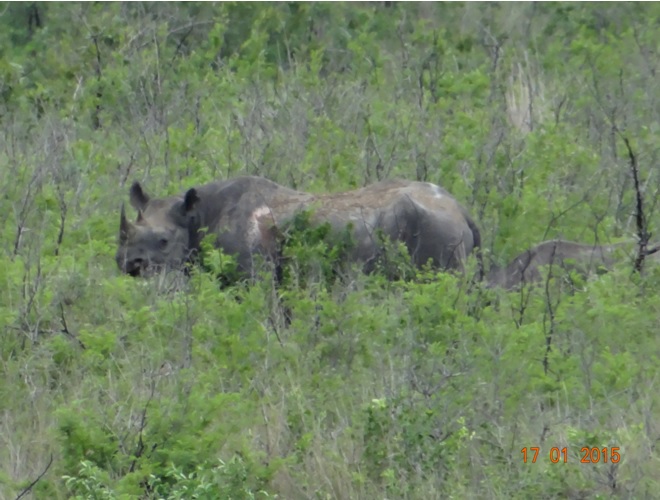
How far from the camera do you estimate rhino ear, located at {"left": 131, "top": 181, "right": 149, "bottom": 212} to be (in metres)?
12.0

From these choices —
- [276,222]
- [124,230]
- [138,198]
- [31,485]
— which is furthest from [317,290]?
[31,485]

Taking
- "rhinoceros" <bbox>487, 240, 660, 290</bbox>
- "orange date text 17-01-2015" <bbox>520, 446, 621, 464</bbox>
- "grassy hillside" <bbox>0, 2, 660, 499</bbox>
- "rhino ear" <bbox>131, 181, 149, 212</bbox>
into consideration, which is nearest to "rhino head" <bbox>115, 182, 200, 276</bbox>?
"rhino ear" <bbox>131, 181, 149, 212</bbox>

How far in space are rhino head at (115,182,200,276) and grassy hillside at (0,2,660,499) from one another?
0.59ft

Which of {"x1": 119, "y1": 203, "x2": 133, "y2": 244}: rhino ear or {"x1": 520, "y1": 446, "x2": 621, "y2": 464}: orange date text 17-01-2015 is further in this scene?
{"x1": 119, "y1": 203, "x2": 133, "y2": 244}: rhino ear

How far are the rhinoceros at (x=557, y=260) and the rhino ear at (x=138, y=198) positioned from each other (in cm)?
269

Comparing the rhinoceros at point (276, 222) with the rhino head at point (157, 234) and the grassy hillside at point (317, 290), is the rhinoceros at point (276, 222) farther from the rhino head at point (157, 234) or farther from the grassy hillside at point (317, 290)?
the grassy hillside at point (317, 290)

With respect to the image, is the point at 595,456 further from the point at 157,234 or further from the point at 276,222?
the point at 157,234

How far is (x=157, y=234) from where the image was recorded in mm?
11695

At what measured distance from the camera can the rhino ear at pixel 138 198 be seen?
11984 mm

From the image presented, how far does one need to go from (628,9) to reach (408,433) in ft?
40.8

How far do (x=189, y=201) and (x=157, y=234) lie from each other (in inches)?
14.3

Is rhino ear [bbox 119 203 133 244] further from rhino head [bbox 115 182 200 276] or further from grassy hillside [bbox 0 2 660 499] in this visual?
grassy hillside [bbox 0 2 660 499]

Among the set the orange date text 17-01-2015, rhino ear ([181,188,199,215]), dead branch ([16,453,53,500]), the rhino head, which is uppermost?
the orange date text 17-01-2015

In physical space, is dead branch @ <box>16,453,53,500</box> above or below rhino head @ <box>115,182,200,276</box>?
above
